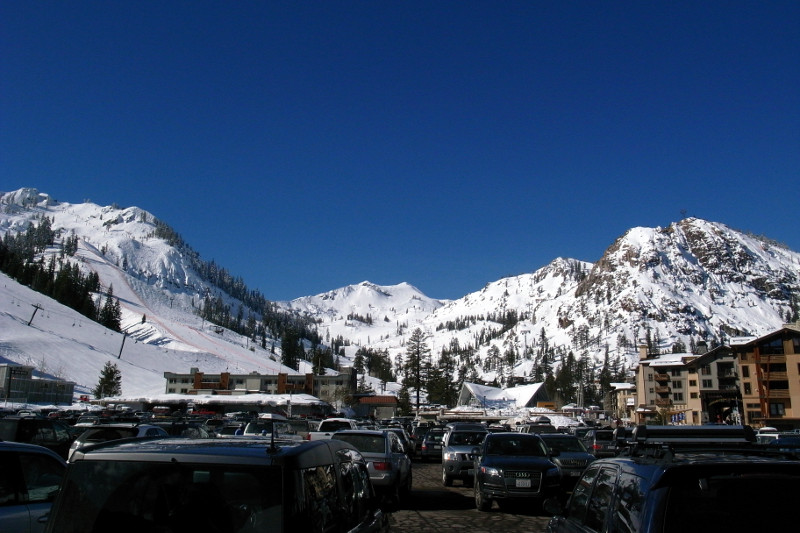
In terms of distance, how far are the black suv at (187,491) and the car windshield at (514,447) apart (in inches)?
504

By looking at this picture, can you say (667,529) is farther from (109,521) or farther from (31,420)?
(31,420)

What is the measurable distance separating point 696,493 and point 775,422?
7711 centimetres

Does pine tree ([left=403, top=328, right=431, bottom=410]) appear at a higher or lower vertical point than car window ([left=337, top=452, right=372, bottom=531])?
higher

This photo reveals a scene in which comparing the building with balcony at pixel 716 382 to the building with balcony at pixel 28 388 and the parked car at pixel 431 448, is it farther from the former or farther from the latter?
the building with balcony at pixel 28 388

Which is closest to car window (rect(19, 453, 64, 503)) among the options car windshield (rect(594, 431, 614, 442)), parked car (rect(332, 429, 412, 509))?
parked car (rect(332, 429, 412, 509))

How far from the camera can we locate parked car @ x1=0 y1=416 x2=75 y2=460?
1578 cm

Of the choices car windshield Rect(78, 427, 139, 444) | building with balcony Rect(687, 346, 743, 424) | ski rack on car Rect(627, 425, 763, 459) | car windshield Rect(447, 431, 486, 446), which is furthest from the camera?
building with balcony Rect(687, 346, 743, 424)

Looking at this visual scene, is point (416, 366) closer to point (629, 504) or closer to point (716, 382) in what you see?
point (716, 382)

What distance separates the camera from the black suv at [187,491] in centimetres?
400

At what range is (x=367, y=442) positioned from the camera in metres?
15.7

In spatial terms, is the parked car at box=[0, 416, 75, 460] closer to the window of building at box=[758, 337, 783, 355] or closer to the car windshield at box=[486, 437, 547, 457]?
the car windshield at box=[486, 437, 547, 457]

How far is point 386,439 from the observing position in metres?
15.9

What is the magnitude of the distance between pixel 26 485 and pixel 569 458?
53.2 feet

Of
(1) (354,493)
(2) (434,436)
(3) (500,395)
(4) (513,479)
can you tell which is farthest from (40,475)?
(3) (500,395)
